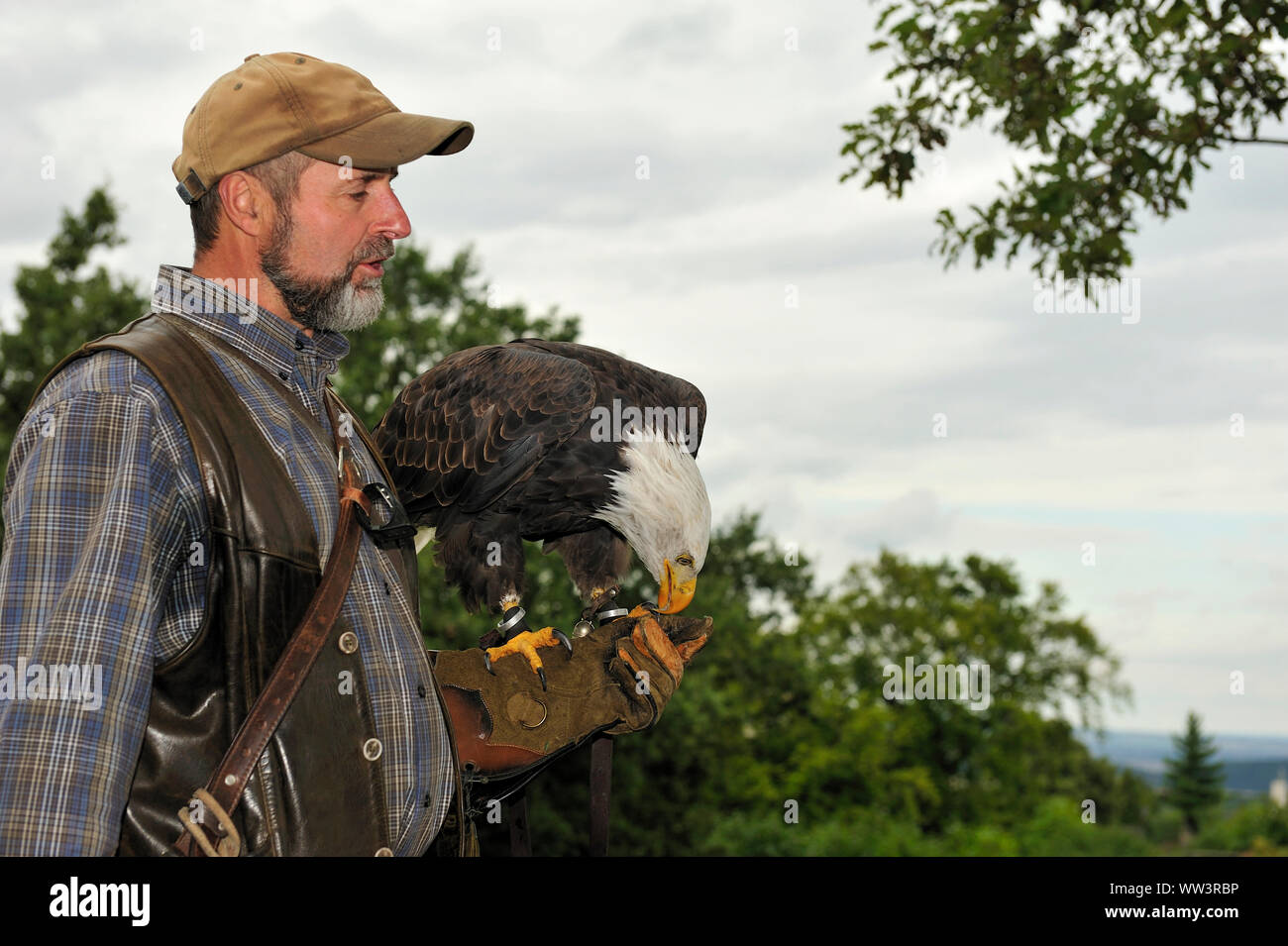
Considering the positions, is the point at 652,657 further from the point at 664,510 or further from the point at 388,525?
the point at 388,525

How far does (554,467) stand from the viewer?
411cm

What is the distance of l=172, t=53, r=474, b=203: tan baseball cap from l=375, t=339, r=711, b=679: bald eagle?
1763 millimetres

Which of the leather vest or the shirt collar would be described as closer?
the leather vest

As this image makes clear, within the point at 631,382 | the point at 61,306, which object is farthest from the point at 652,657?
the point at 61,306

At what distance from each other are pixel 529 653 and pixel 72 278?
23.3 metres

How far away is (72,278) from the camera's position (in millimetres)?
23516

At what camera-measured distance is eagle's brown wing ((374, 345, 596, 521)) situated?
13.2 ft

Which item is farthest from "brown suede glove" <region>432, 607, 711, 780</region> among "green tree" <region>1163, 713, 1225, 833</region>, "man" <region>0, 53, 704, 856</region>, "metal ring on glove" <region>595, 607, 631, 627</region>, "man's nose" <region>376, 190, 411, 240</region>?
"green tree" <region>1163, 713, 1225, 833</region>

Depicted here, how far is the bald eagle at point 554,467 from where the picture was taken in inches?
156

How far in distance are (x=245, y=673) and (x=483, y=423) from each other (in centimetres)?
216

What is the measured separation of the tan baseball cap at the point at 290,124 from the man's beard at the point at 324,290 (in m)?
0.15

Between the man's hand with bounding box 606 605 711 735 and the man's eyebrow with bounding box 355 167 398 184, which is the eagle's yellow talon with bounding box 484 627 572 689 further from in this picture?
the man's eyebrow with bounding box 355 167 398 184
